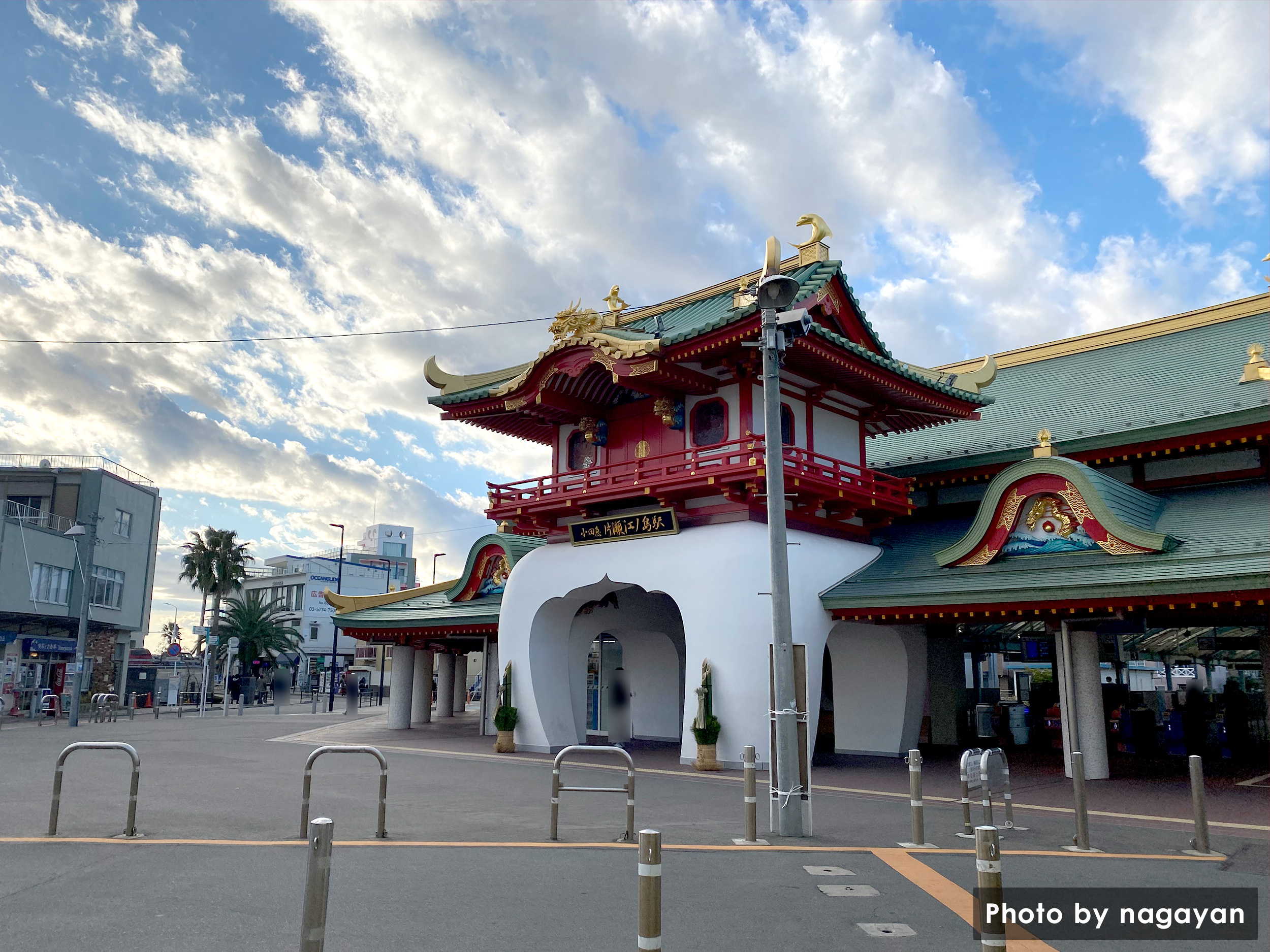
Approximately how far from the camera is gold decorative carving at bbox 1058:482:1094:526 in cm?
1664

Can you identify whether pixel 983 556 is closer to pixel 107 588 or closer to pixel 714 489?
pixel 714 489

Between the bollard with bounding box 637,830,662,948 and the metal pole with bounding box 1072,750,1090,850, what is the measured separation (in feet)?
21.9

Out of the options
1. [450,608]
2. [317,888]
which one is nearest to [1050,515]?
[317,888]

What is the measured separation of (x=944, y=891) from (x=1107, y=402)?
16446 mm

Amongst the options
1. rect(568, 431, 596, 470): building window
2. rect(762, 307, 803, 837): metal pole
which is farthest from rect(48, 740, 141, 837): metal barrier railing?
rect(568, 431, 596, 470): building window

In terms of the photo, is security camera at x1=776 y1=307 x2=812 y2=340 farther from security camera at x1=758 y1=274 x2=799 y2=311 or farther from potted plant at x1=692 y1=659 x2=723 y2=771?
potted plant at x1=692 y1=659 x2=723 y2=771

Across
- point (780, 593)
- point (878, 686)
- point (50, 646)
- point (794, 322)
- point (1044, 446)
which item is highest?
point (1044, 446)

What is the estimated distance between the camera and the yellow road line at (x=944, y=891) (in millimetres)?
6477

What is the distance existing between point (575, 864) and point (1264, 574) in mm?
10778

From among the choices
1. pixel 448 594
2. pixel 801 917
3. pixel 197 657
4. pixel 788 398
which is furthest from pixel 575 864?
pixel 197 657

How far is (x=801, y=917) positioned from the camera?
7059 mm

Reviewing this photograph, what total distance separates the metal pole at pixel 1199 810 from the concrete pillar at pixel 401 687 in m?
24.2

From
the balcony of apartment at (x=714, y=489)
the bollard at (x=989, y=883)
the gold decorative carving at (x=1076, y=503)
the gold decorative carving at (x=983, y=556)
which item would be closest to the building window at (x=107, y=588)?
the balcony of apartment at (x=714, y=489)

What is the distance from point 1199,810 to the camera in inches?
378
